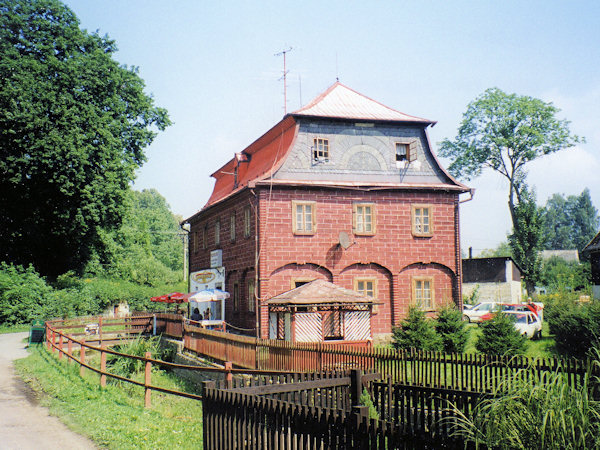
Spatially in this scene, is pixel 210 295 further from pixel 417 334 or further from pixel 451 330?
pixel 451 330

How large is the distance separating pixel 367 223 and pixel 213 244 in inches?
390

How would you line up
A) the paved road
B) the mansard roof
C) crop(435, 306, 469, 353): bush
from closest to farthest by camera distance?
the paved road, crop(435, 306, 469, 353): bush, the mansard roof

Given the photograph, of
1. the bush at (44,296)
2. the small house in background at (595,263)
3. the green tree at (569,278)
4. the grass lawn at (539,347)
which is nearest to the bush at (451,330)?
the grass lawn at (539,347)

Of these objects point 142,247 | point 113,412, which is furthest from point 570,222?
point 113,412

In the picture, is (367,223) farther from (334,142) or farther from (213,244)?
(213,244)

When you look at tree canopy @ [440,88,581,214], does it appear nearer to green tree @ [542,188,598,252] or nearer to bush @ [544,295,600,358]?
Answer: bush @ [544,295,600,358]

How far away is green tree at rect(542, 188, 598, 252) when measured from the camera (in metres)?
114

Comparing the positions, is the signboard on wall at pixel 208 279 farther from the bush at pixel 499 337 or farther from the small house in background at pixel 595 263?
the small house in background at pixel 595 263

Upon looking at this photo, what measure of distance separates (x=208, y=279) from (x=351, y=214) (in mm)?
9296

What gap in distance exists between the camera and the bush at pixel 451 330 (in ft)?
66.1

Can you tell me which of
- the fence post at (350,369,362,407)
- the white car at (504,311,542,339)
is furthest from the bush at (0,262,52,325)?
the fence post at (350,369,362,407)

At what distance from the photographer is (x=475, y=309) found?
36812 mm

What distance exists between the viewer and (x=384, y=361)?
1311 centimetres

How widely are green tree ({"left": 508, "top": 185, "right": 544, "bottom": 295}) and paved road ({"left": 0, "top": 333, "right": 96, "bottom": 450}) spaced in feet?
138
